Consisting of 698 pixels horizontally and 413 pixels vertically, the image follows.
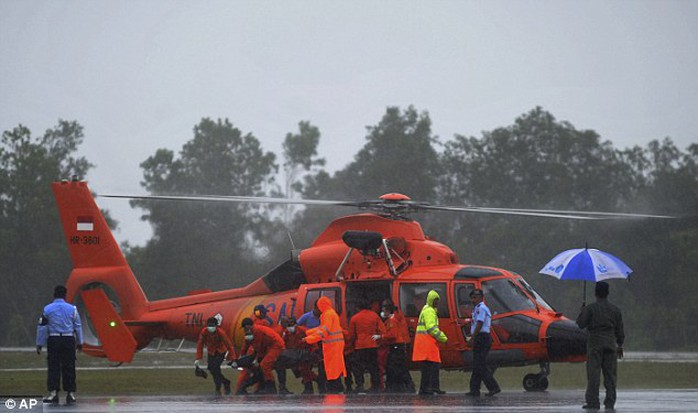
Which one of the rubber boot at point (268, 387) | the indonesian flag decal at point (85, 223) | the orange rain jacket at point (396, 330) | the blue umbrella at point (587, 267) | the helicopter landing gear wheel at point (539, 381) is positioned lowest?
the rubber boot at point (268, 387)

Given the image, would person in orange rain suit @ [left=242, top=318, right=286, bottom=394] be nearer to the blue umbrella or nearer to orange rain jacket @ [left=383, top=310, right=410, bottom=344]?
orange rain jacket @ [left=383, top=310, right=410, bottom=344]

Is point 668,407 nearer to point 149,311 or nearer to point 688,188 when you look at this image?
point 149,311

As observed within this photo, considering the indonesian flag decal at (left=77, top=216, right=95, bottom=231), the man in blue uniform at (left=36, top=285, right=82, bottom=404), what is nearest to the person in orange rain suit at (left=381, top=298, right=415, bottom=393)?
the man in blue uniform at (left=36, top=285, right=82, bottom=404)

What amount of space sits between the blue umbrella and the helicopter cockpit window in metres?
0.81

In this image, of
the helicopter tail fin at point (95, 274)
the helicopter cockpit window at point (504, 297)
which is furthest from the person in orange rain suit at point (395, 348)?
the helicopter tail fin at point (95, 274)

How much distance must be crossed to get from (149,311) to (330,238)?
191 inches

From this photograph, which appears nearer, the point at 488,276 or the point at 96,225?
the point at 488,276

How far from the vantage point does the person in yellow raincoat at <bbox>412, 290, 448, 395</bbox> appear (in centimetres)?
2134

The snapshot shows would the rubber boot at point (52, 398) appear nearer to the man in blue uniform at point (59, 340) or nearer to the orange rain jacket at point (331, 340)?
the man in blue uniform at point (59, 340)

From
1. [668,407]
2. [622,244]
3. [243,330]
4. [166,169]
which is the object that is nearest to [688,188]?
[622,244]

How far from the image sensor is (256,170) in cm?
8388

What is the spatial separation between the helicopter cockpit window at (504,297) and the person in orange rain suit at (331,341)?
271cm

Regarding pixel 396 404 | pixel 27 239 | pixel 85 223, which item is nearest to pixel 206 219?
pixel 27 239

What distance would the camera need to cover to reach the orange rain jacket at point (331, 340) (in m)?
22.2
